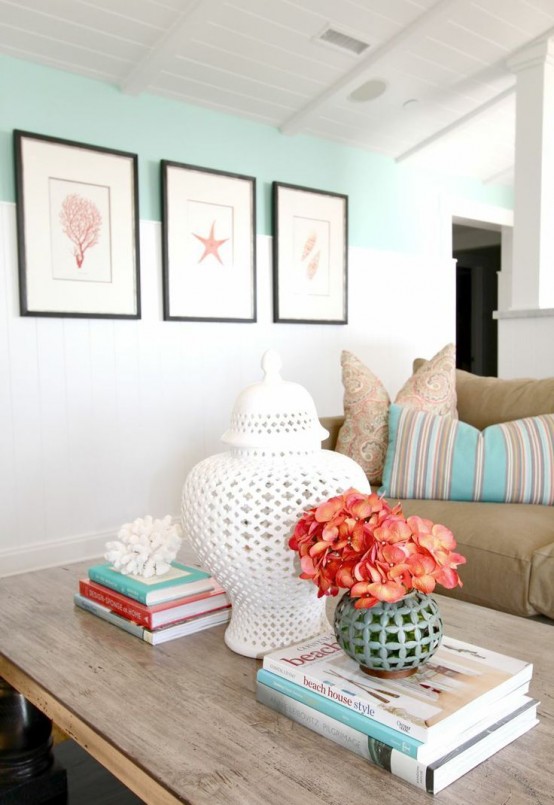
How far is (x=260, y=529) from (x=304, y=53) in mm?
2716

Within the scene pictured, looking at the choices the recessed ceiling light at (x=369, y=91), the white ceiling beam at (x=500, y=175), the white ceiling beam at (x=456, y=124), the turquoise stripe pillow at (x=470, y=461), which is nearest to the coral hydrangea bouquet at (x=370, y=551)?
the turquoise stripe pillow at (x=470, y=461)

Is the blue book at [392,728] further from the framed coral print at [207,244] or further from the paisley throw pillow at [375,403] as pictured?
the framed coral print at [207,244]

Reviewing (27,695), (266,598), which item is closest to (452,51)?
(266,598)

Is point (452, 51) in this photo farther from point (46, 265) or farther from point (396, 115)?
point (46, 265)

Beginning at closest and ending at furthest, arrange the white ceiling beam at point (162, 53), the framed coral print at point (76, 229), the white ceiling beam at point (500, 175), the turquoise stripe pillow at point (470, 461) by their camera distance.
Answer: the turquoise stripe pillow at point (470, 461) < the white ceiling beam at point (162, 53) < the framed coral print at point (76, 229) < the white ceiling beam at point (500, 175)

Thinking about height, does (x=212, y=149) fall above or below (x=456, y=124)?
below

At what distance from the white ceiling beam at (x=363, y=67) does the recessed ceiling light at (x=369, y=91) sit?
8cm

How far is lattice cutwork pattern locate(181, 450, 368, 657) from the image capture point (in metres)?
1.06

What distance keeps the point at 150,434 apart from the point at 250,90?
172 centimetres

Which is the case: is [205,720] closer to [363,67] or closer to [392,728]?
[392,728]

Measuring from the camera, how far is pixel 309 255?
3846 millimetres

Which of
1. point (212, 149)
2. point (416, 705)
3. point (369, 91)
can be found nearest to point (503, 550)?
point (416, 705)

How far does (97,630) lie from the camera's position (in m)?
1.27

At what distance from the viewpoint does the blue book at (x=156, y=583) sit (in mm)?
1260
